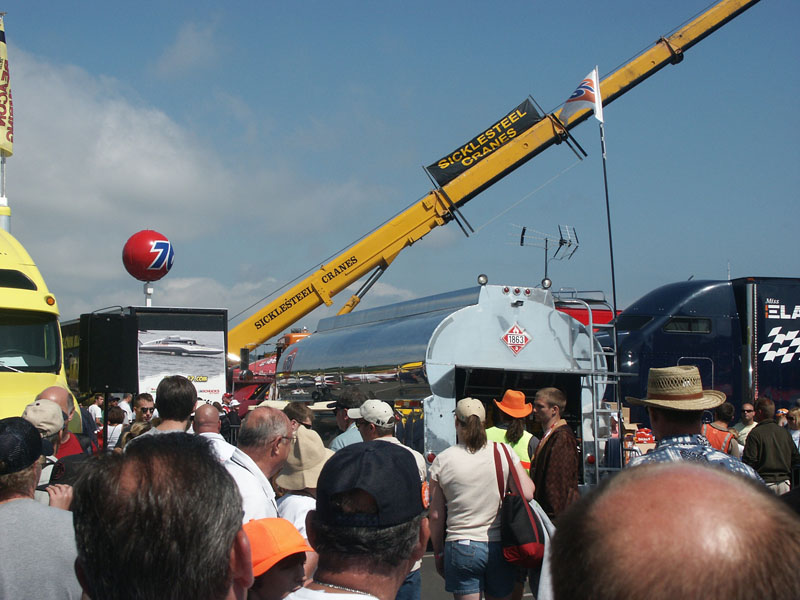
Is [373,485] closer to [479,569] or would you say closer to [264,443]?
[264,443]

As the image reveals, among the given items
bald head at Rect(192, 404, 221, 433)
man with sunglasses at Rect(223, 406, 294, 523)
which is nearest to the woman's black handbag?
man with sunglasses at Rect(223, 406, 294, 523)

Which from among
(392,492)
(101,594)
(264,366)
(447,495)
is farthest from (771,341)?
(264,366)

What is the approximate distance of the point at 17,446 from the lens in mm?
3137

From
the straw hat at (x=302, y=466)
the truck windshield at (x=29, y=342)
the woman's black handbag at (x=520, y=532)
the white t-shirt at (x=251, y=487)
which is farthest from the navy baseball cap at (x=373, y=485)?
the truck windshield at (x=29, y=342)

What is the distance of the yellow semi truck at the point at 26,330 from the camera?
8.38m

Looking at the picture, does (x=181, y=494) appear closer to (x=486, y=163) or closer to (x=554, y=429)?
(x=554, y=429)

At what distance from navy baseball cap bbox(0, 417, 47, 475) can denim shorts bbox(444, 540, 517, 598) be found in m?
2.82

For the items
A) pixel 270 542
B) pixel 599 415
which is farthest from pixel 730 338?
pixel 270 542

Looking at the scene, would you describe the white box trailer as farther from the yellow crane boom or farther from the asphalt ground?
the yellow crane boom

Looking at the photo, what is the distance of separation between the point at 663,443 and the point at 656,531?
2.94 m

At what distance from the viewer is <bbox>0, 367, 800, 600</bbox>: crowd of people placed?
1.02 m

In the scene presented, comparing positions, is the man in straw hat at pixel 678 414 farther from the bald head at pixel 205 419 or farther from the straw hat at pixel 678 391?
the bald head at pixel 205 419

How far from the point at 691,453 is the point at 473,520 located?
186 cm

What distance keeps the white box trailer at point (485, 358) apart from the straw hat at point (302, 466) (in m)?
4.31
